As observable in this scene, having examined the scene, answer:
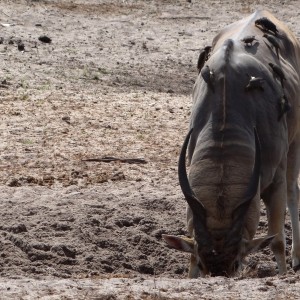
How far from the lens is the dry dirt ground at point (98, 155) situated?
8.87m

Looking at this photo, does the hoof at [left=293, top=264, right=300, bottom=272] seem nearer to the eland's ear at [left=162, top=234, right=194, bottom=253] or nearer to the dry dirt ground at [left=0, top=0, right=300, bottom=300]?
the dry dirt ground at [left=0, top=0, right=300, bottom=300]

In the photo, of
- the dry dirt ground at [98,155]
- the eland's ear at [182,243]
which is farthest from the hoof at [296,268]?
the eland's ear at [182,243]

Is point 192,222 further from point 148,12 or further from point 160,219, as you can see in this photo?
point 148,12

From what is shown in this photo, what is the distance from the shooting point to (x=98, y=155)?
13570mm

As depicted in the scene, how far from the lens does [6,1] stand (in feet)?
75.7

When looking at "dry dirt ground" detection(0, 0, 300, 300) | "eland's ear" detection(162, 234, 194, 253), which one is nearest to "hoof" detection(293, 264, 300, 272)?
"dry dirt ground" detection(0, 0, 300, 300)

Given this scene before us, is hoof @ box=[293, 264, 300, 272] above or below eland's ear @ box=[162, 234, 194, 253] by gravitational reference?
below

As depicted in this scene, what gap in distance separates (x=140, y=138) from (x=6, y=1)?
950 centimetres

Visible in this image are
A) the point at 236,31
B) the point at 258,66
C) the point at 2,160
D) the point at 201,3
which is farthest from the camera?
the point at 201,3

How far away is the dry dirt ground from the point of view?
8.87 meters

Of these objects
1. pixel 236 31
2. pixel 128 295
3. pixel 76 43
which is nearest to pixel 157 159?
pixel 236 31

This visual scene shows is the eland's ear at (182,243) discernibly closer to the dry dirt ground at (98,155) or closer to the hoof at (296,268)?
the dry dirt ground at (98,155)

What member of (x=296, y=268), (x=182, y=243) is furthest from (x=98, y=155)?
(x=182, y=243)

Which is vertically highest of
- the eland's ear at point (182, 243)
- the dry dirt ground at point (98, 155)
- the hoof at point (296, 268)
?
the eland's ear at point (182, 243)
